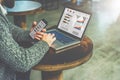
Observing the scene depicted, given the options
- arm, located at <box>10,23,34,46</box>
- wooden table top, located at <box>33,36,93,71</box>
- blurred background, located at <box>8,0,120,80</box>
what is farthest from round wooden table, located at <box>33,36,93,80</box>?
blurred background, located at <box>8,0,120,80</box>

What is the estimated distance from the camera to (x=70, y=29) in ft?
5.20

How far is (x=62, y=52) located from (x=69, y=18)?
31 centimetres

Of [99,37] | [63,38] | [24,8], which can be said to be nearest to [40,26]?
[63,38]

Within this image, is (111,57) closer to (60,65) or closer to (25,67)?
(60,65)

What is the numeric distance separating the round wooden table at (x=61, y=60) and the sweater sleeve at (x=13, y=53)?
0.13 metres

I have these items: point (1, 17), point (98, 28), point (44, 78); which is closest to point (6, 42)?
point (1, 17)

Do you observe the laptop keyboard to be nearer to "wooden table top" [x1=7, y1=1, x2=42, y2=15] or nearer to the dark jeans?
the dark jeans

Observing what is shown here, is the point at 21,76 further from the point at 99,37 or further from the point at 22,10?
the point at 99,37

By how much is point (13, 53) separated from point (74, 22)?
0.61 m

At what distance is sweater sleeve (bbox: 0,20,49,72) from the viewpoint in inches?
43.4

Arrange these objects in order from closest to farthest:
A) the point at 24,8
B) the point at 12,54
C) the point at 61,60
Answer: the point at 12,54
the point at 61,60
the point at 24,8

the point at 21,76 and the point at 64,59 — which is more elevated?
the point at 64,59

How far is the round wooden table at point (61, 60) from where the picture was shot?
4.37 ft

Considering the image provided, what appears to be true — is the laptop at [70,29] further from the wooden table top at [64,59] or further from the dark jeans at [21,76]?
the dark jeans at [21,76]
